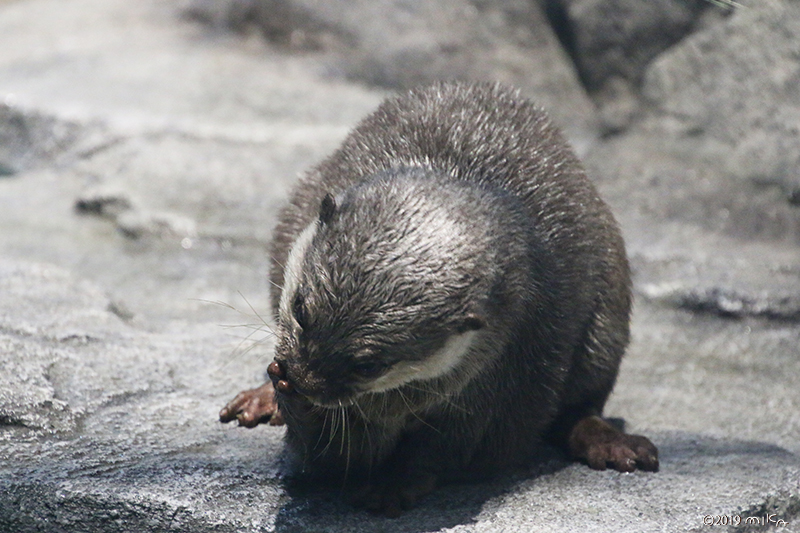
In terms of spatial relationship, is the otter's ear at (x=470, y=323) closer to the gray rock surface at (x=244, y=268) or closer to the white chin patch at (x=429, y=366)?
the white chin patch at (x=429, y=366)

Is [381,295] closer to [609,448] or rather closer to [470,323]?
[470,323]

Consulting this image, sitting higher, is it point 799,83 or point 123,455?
point 799,83

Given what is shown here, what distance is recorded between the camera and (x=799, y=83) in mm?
5254

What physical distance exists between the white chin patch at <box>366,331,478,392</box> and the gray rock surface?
1.43 ft

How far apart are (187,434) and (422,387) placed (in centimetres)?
84

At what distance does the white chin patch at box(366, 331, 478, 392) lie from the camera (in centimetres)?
254

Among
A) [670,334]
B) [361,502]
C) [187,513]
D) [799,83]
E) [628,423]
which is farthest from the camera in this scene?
[799,83]

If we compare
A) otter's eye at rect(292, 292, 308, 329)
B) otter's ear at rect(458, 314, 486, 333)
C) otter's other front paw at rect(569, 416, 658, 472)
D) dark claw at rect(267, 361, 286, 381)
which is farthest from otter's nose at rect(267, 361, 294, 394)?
otter's other front paw at rect(569, 416, 658, 472)

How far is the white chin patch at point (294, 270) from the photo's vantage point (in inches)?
102

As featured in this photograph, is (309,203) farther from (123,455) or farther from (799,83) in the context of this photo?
(799,83)

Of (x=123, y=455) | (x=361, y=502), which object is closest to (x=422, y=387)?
(x=361, y=502)

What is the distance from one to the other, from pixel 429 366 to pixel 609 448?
0.97 metres

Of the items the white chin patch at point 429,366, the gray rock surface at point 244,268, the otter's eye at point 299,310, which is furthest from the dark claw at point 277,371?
the gray rock surface at point 244,268

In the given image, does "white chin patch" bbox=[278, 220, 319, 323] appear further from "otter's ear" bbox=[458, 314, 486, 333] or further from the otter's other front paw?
the otter's other front paw
